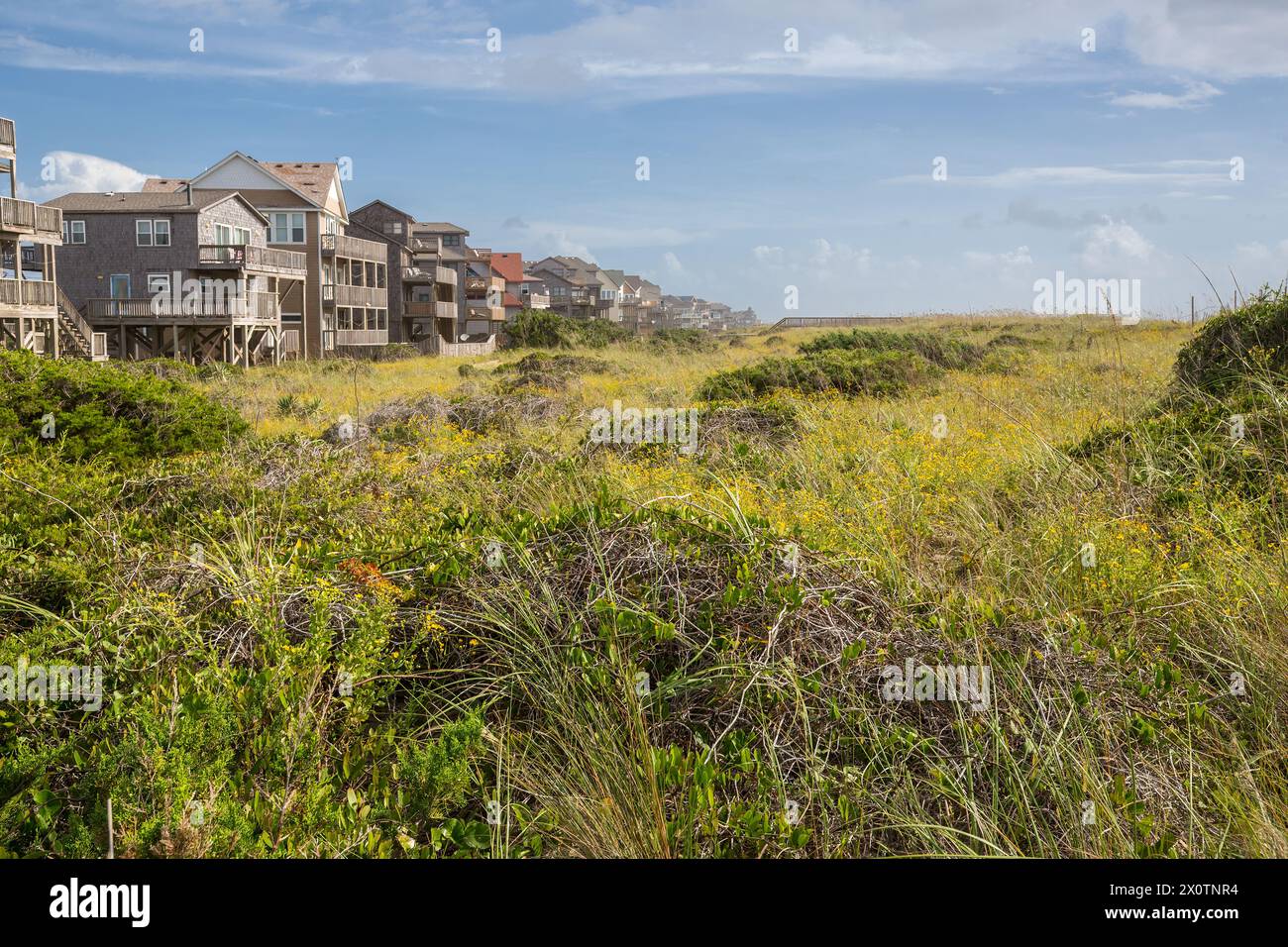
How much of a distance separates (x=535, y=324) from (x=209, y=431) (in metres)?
44.7

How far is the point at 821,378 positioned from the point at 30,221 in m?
29.3

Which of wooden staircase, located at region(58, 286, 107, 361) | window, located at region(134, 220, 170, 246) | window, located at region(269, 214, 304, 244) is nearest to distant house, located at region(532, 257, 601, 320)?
window, located at region(269, 214, 304, 244)

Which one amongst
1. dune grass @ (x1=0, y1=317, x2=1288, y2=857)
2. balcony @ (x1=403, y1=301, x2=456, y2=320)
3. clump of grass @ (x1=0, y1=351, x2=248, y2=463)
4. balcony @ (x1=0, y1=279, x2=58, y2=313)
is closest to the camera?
dune grass @ (x1=0, y1=317, x2=1288, y2=857)

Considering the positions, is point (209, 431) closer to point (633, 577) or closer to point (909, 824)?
point (633, 577)

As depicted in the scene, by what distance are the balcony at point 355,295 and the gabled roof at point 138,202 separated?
7.17 m

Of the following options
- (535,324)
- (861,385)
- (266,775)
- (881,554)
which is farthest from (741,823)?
(535,324)

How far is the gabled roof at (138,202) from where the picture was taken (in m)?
43.7

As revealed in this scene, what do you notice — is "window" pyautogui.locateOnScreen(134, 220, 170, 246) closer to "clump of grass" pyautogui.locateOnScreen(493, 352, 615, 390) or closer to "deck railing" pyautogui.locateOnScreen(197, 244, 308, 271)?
"deck railing" pyautogui.locateOnScreen(197, 244, 308, 271)

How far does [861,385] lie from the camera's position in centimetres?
1670

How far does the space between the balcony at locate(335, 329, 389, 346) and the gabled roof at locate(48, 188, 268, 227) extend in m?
9.38

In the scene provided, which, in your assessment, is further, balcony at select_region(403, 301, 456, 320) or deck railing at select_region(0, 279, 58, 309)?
balcony at select_region(403, 301, 456, 320)

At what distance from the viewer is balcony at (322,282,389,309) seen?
2080 inches

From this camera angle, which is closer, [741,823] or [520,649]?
[741,823]

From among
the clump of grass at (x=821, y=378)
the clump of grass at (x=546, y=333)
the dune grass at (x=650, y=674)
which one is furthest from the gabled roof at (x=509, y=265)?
the dune grass at (x=650, y=674)
